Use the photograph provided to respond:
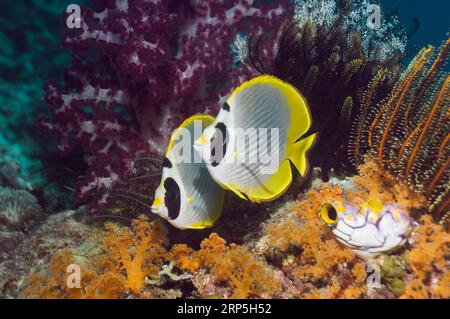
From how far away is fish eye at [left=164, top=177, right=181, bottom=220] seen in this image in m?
2.22

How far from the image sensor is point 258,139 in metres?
2.06

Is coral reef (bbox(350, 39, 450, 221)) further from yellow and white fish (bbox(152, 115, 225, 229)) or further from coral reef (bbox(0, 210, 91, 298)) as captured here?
coral reef (bbox(0, 210, 91, 298))

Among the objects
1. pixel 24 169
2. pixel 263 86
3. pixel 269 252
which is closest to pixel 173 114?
pixel 263 86

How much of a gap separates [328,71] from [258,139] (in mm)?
1441

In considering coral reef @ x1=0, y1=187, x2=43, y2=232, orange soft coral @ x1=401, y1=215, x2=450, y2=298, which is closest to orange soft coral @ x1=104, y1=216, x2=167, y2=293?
orange soft coral @ x1=401, y1=215, x2=450, y2=298

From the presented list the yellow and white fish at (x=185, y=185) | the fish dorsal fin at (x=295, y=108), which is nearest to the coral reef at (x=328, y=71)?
the fish dorsal fin at (x=295, y=108)

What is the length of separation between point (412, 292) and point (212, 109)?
2.15 metres

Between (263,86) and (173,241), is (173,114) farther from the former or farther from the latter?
(263,86)

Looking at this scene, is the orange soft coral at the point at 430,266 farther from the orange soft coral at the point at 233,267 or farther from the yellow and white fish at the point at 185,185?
the yellow and white fish at the point at 185,185

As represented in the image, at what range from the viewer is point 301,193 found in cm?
282

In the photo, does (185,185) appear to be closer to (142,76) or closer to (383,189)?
(142,76)

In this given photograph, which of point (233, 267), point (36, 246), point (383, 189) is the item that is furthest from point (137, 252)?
point (383, 189)

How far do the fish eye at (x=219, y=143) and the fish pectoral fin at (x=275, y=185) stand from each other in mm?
295

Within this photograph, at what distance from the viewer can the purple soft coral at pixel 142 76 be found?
2.96 metres
